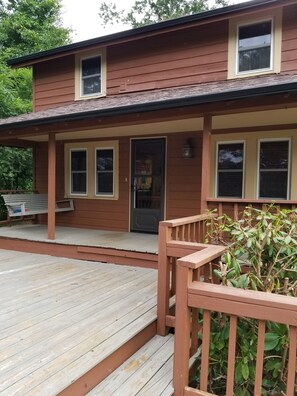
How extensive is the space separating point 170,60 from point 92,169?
2.81 m

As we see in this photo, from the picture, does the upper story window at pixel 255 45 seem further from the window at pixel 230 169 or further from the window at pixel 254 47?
the window at pixel 230 169

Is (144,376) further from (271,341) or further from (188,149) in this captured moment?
(188,149)

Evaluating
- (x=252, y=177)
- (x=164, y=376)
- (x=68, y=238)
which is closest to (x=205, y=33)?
(x=252, y=177)

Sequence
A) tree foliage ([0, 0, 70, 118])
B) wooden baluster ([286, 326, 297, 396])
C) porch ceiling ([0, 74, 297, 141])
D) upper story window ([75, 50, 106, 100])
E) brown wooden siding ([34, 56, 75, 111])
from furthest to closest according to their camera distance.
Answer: tree foliage ([0, 0, 70, 118]) < brown wooden siding ([34, 56, 75, 111]) < upper story window ([75, 50, 106, 100]) < porch ceiling ([0, 74, 297, 141]) < wooden baluster ([286, 326, 297, 396])

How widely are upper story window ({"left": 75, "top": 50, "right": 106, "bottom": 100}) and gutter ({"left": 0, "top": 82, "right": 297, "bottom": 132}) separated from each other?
6.95ft

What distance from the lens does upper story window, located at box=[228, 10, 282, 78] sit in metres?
5.32

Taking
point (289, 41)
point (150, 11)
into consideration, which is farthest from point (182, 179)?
point (150, 11)

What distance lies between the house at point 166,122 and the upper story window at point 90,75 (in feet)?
0.10

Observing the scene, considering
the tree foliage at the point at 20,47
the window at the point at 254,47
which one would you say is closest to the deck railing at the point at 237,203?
the window at the point at 254,47

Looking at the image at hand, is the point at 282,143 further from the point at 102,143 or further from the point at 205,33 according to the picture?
the point at 102,143

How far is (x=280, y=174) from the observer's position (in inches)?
207

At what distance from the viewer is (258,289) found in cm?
213

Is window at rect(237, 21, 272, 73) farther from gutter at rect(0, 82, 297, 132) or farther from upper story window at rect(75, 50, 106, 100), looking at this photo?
upper story window at rect(75, 50, 106, 100)

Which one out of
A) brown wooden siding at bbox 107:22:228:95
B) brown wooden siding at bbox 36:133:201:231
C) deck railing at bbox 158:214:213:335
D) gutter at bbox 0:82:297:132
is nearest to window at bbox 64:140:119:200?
brown wooden siding at bbox 36:133:201:231
